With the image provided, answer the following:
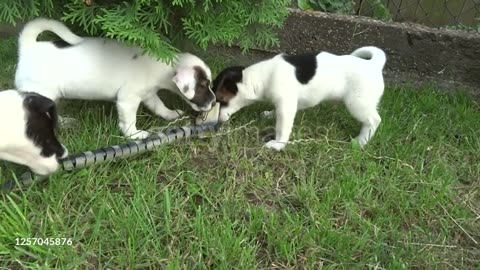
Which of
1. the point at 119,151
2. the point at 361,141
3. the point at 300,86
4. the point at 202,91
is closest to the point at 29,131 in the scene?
the point at 119,151

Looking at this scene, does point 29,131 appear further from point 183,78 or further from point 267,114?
point 267,114

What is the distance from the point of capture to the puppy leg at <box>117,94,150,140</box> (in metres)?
2.86

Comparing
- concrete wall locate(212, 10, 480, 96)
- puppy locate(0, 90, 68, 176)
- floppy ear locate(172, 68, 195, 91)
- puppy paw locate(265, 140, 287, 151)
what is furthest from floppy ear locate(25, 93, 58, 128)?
concrete wall locate(212, 10, 480, 96)

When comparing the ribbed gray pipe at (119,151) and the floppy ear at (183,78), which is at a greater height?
the floppy ear at (183,78)

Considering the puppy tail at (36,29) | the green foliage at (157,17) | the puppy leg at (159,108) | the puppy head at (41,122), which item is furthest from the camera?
the puppy leg at (159,108)

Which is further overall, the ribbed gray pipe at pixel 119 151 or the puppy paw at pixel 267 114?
the puppy paw at pixel 267 114

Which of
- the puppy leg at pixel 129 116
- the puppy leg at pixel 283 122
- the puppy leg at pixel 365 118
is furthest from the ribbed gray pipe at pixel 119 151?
the puppy leg at pixel 365 118

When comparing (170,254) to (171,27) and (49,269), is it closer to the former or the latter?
(49,269)

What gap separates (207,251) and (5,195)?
95 cm

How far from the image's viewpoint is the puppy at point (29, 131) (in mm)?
2293

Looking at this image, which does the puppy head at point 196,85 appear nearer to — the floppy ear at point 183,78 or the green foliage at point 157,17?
the floppy ear at point 183,78

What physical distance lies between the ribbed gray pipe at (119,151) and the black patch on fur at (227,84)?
189mm

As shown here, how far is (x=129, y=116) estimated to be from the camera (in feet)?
9.50

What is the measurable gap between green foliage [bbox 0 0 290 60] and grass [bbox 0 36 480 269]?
0.55 metres
